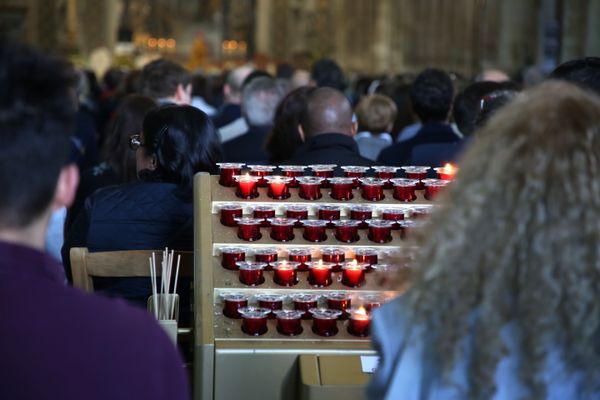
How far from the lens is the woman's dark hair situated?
17.6ft

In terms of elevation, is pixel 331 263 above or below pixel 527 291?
below

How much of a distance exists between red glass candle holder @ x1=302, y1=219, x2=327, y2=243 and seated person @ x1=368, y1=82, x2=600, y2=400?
1873mm

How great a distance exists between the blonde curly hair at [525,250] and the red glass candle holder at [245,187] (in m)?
2.12

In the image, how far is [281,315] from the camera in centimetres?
402

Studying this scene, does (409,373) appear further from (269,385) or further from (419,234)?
(269,385)

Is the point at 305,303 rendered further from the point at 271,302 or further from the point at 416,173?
the point at 416,173

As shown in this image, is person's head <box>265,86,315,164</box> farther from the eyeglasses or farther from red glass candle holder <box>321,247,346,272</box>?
red glass candle holder <box>321,247,346,272</box>

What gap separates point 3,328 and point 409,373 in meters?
0.83

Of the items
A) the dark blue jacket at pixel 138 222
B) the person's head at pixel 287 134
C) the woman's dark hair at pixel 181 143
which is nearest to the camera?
the dark blue jacket at pixel 138 222

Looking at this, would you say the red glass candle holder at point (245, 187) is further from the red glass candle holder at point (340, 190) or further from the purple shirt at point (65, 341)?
the purple shirt at point (65, 341)

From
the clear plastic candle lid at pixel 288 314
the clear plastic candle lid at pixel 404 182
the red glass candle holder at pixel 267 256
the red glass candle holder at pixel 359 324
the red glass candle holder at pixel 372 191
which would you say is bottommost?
the red glass candle holder at pixel 359 324

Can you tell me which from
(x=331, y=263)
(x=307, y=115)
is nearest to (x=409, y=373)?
(x=331, y=263)

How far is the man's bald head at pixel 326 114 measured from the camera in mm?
6996

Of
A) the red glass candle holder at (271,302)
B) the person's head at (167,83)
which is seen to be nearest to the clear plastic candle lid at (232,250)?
the red glass candle holder at (271,302)
